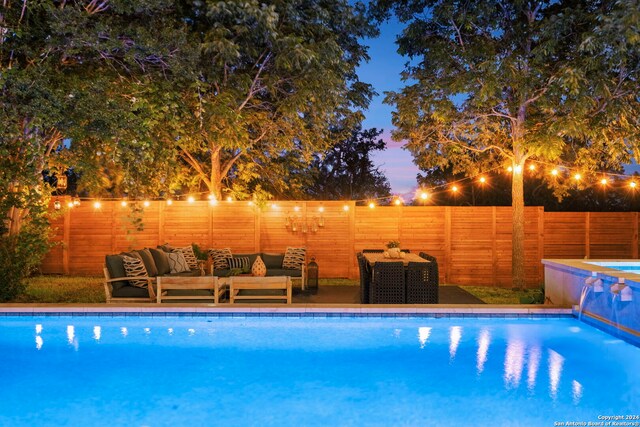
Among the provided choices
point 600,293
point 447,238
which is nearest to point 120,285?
point 600,293

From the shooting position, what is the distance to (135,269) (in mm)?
9180

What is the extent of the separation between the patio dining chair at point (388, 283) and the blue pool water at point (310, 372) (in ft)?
3.38

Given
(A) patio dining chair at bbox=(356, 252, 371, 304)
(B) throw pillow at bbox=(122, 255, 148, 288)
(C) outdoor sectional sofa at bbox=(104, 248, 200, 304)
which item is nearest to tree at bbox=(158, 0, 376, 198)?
(B) throw pillow at bbox=(122, 255, 148, 288)

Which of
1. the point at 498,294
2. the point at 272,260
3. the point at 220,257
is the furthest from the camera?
the point at 272,260

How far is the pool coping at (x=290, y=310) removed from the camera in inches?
314

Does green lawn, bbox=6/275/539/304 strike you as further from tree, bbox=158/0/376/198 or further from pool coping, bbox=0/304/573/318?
tree, bbox=158/0/376/198

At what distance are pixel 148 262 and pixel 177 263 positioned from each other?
1213mm

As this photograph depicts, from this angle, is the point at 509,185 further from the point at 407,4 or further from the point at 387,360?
the point at 387,360

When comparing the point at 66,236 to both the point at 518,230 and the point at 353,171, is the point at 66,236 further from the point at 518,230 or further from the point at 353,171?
the point at 353,171

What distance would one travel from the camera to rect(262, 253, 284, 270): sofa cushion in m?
12.9

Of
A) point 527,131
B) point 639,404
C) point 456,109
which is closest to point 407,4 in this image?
point 456,109

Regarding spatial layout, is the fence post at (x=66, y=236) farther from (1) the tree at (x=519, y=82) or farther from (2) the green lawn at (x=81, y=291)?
(1) the tree at (x=519, y=82)

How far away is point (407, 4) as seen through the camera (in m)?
13.3

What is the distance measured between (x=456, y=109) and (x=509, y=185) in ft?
44.8
